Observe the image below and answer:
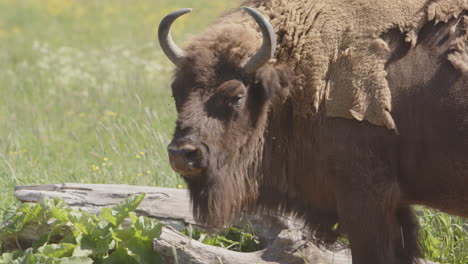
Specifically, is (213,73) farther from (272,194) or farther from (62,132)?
(62,132)

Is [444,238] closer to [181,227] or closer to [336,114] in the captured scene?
[336,114]

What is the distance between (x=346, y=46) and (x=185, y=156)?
1.24 meters

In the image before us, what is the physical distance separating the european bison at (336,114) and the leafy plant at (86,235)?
44 cm

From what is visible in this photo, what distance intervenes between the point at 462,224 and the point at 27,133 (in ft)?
17.2

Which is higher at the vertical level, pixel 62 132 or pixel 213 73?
pixel 213 73

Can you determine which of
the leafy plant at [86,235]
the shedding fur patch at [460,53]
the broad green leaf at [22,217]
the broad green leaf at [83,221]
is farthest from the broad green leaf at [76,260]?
the shedding fur patch at [460,53]

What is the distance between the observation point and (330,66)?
4.42 m

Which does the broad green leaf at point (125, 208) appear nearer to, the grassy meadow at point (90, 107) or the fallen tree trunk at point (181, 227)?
the fallen tree trunk at point (181, 227)

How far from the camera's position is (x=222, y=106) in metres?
4.42

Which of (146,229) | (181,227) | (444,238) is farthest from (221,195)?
(444,238)

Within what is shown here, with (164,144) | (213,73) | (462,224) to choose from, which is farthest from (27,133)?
(462,224)

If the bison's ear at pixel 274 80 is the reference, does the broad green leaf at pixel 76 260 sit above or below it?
below

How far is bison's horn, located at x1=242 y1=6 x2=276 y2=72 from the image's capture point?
432 centimetres

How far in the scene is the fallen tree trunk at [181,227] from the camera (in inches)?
188
